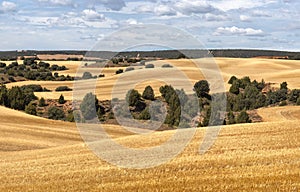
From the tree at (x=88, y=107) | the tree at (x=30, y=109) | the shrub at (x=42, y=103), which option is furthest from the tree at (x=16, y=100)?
the tree at (x=88, y=107)

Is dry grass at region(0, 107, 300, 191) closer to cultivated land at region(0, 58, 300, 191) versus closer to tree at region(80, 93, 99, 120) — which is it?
cultivated land at region(0, 58, 300, 191)

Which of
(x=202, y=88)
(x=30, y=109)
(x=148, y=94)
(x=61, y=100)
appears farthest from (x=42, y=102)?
(x=202, y=88)

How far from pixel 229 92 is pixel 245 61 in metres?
52.6

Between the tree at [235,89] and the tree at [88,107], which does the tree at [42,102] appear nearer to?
the tree at [88,107]

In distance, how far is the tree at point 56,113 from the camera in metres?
80.2

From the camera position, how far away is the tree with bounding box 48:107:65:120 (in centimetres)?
8025

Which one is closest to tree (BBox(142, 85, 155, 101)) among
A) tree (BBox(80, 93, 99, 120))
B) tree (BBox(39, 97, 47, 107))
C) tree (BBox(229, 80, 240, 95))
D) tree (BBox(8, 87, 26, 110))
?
tree (BBox(80, 93, 99, 120))

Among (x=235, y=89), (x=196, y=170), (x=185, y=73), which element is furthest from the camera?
(x=185, y=73)

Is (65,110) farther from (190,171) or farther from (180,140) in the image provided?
(190,171)

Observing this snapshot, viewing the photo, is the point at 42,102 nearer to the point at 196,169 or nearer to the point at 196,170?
the point at 196,169

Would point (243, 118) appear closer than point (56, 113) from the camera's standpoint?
Yes

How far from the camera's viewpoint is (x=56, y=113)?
80688mm

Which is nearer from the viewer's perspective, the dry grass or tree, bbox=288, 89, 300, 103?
the dry grass

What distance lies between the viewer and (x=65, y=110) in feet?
278
